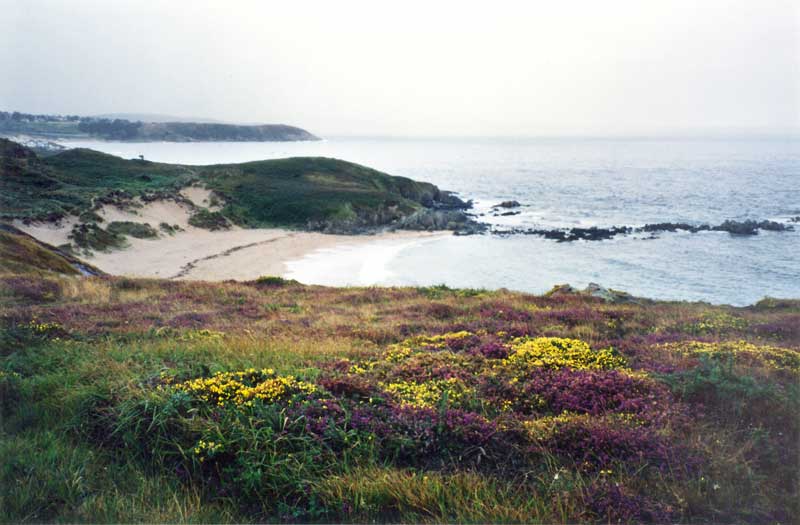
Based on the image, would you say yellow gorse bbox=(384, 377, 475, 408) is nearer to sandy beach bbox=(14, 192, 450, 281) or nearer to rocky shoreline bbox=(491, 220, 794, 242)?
sandy beach bbox=(14, 192, 450, 281)

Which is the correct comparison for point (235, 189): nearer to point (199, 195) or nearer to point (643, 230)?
point (199, 195)

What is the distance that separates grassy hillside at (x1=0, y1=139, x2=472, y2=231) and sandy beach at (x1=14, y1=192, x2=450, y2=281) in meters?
2.74

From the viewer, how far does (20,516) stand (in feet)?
12.6

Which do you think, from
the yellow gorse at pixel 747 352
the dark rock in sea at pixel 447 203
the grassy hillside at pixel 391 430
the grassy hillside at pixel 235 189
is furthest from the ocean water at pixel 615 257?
the grassy hillside at pixel 391 430

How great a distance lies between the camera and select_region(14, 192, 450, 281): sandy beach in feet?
132

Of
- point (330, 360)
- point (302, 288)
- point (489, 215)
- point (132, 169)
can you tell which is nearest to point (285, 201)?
point (132, 169)

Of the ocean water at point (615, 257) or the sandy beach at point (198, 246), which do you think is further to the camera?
the sandy beach at point (198, 246)

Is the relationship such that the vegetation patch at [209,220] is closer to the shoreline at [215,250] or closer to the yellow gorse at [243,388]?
the shoreline at [215,250]

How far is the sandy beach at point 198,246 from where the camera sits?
132ft

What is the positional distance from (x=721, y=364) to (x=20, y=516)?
8253mm

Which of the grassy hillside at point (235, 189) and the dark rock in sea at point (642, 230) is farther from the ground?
the grassy hillside at point (235, 189)

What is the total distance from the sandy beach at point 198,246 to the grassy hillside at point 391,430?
32842 mm

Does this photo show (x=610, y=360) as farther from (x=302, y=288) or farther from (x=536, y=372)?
(x=302, y=288)

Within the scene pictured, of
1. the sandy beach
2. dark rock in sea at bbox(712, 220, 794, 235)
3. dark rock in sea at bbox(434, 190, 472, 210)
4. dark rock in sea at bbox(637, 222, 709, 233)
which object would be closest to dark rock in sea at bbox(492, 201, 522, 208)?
dark rock in sea at bbox(434, 190, 472, 210)
